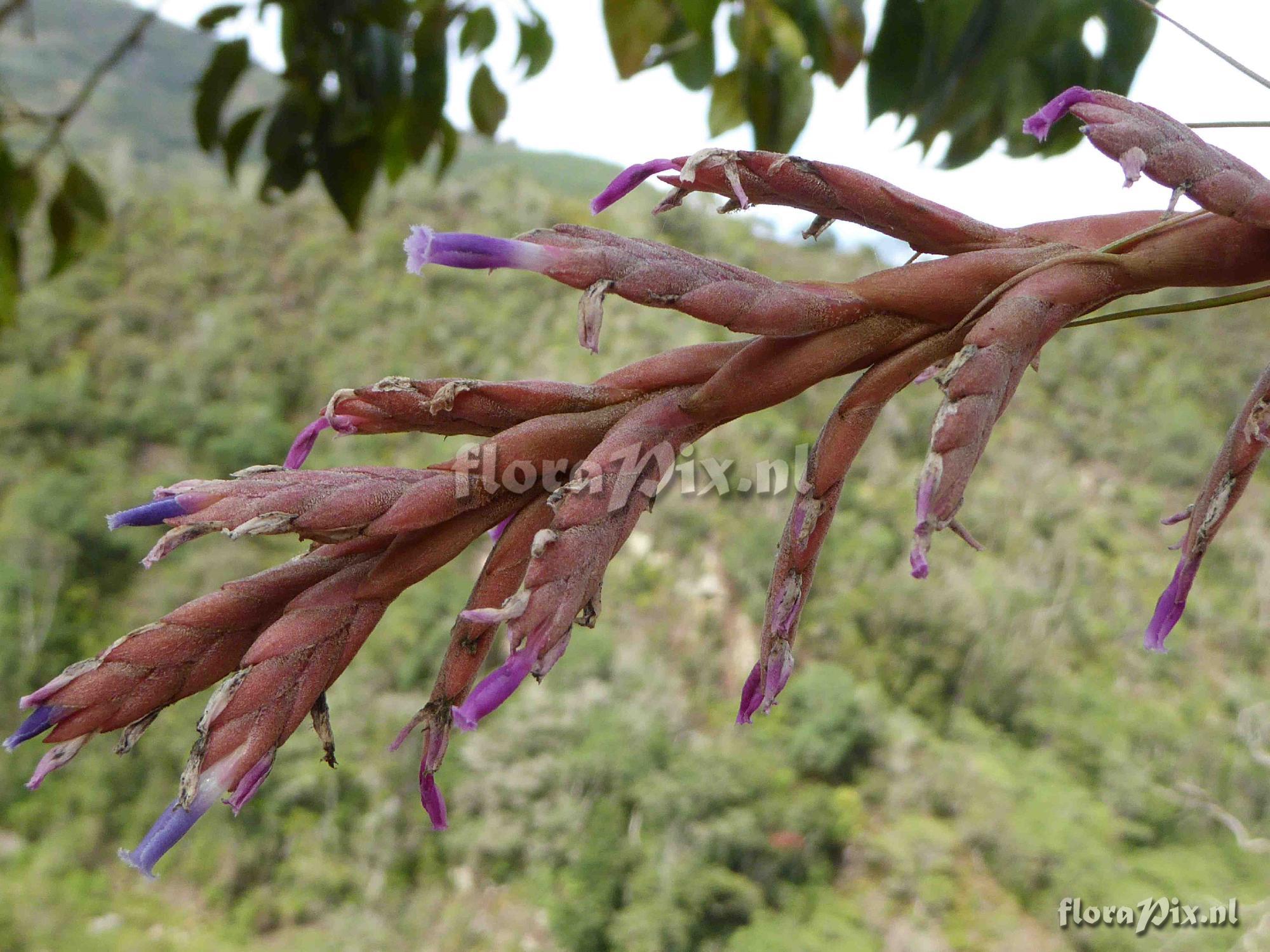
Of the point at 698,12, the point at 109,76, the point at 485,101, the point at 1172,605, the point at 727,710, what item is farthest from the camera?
the point at 109,76

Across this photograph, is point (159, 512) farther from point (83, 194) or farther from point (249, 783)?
point (83, 194)

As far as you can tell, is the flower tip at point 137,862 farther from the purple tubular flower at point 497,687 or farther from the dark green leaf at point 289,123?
the dark green leaf at point 289,123

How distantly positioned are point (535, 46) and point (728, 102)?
0.62 meters

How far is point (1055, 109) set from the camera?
1.59 feet

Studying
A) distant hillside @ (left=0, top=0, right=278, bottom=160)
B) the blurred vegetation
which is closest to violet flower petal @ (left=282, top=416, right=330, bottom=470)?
the blurred vegetation

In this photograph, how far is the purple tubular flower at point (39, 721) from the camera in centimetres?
45

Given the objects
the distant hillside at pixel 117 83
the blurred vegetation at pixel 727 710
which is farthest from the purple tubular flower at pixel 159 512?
the distant hillside at pixel 117 83

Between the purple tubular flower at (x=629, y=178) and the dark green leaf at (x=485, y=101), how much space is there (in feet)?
7.16

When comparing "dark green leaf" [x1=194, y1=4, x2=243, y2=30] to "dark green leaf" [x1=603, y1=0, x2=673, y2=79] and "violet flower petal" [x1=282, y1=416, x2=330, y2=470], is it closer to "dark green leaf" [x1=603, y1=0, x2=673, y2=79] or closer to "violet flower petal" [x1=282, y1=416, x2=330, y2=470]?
"dark green leaf" [x1=603, y1=0, x2=673, y2=79]

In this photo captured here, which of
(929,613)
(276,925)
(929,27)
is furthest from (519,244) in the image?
(276,925)

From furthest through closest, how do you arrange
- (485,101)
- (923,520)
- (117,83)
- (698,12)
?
(117,83) → (485,101) → (698,12) → (923,520)

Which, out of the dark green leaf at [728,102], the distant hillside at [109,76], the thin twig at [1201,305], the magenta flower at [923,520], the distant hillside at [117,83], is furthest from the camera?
the distant hillside at [109,76]

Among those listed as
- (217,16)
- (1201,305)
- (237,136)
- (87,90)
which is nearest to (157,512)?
(1201,305)

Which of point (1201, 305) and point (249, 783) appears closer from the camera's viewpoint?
point (249, 783)
